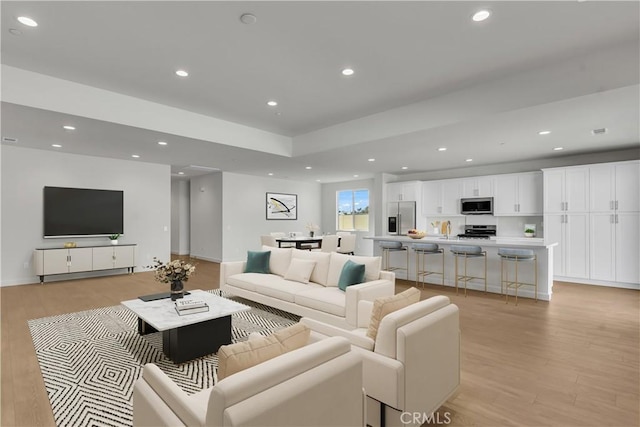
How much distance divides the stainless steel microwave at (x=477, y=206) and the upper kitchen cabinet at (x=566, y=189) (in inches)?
47.0

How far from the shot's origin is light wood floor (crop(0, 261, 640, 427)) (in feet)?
7.35

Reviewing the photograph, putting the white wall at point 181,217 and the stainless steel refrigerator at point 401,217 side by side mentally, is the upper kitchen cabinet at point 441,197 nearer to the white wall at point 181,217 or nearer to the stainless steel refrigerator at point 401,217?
the stainless steel refrigerator at point 401,217

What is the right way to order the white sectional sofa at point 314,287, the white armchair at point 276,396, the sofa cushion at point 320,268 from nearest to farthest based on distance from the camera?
1. the white armchair at point 276,396
2. the white sectional sofa at point 314,287
3. the sofa cushion at point 320,268

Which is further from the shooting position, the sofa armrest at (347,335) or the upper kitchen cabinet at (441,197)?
the upper kitchen cabinet at (441,197)

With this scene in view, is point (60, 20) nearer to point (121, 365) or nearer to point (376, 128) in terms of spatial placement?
point (121, 365)

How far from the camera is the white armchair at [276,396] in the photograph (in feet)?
3.72

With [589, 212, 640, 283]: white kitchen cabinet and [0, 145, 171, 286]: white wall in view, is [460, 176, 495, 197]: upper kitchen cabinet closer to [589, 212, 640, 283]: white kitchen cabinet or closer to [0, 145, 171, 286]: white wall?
[589, 212, 640, 283]: white kitchen cabinet

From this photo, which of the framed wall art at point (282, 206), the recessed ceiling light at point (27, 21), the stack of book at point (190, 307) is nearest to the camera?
the recessed ceiling light at point (27, 21)

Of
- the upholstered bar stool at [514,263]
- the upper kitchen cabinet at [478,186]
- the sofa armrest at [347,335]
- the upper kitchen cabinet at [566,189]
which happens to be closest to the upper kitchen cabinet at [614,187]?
the upper kitchen cabinet at [566,189]

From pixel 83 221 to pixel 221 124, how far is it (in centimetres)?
394

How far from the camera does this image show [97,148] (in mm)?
6246

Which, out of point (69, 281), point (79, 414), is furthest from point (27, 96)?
point (69, 281)

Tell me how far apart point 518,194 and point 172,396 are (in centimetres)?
820

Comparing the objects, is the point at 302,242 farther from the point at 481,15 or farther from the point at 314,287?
the point at 481,15
